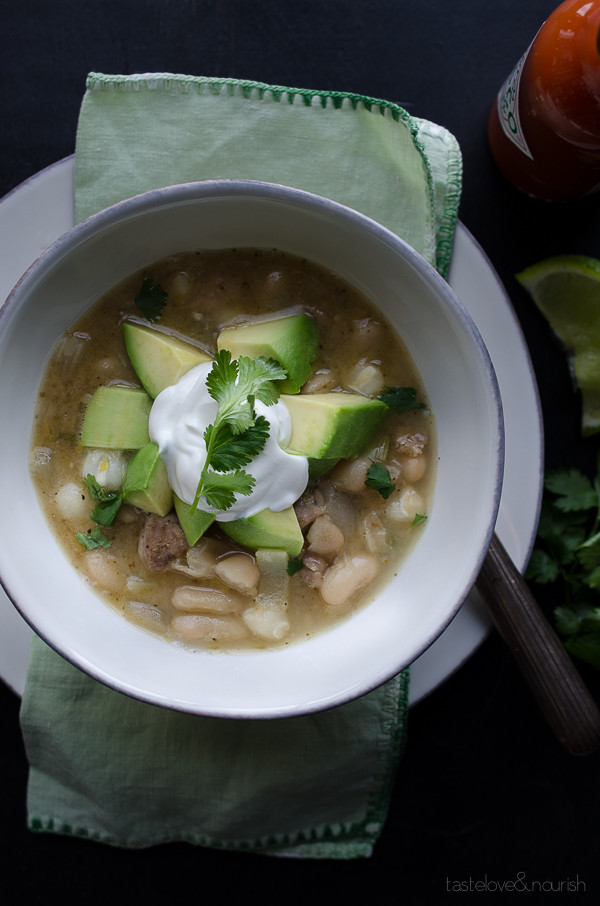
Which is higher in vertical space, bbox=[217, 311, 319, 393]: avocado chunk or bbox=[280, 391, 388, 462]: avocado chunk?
bbox=[217, 311, 319, 393]: avocado chunk

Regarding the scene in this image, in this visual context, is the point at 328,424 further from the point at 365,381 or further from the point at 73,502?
the point at 73,502

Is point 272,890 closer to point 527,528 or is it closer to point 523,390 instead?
point 527,528

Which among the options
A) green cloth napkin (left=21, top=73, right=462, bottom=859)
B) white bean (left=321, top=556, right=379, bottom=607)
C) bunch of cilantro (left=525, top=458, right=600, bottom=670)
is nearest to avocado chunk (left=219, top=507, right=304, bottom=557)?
white bean (left=321, top=556, right=379, bottom=607)

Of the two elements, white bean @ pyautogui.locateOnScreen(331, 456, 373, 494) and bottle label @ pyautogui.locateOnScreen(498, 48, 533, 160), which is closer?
white bean @ pyautogui.locateOnScreen(331, 456, 373, 494)

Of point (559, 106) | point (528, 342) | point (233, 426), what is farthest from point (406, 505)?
point (559, 106)

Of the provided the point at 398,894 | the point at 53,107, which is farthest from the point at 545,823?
the point at 53,107

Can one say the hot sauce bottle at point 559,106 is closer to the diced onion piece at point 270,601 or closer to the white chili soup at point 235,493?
the white chili soup at point 235,493

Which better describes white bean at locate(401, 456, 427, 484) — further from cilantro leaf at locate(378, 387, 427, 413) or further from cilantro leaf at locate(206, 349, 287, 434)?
cilantro leaf at locate(206, 349, 287, 434)
